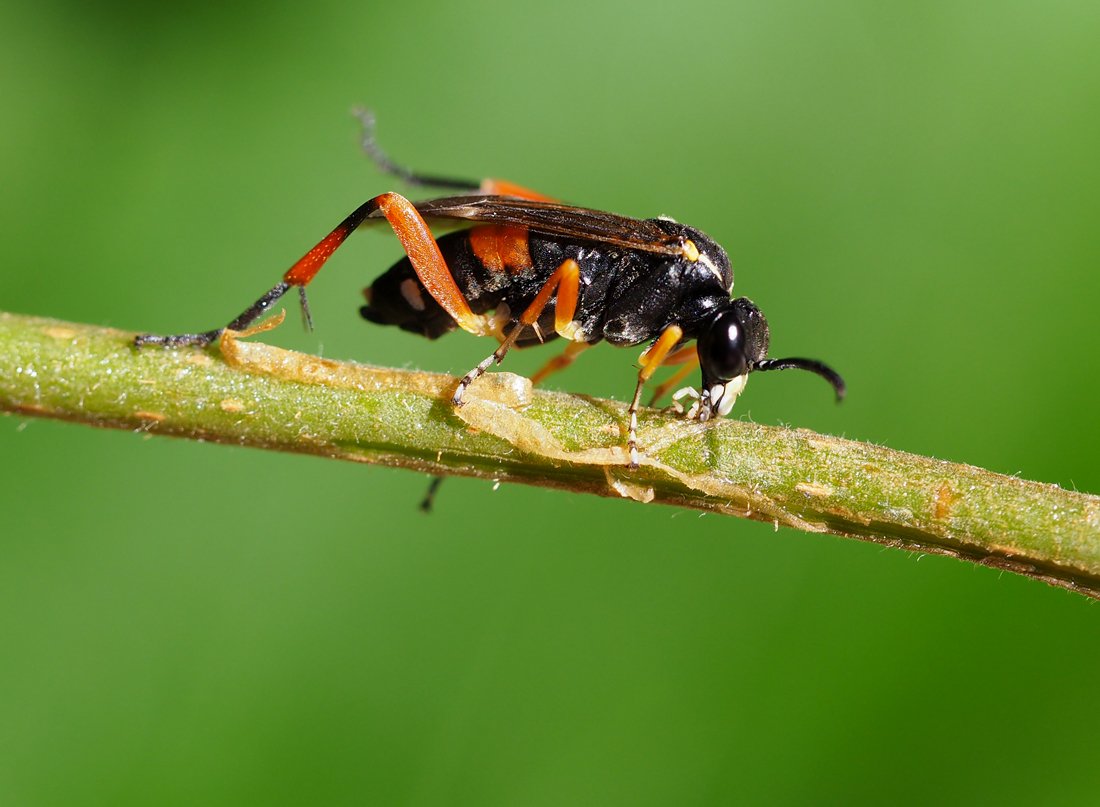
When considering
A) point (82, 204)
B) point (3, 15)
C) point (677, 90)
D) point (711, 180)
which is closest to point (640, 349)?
point (711, 180)

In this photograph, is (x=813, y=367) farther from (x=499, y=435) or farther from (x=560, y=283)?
(x=499, y=435)

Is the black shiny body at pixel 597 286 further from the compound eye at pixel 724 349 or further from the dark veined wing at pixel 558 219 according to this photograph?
the compound eye at pixel 724 349

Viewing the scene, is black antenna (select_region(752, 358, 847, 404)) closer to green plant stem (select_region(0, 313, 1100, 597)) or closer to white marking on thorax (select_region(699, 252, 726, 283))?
white marking on thorax (select_region(699, 252, 726, 283))

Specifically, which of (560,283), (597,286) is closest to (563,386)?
(597,286)

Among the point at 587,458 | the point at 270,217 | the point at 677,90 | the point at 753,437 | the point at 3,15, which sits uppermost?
the point at 677,90

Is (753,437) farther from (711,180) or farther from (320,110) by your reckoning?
(320,110)

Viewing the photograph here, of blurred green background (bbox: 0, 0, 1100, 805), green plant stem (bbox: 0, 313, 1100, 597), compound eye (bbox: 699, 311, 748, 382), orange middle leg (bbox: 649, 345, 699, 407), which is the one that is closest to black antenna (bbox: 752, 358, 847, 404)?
Result: compound eye (bbox: 699, 311, 748, 382)
